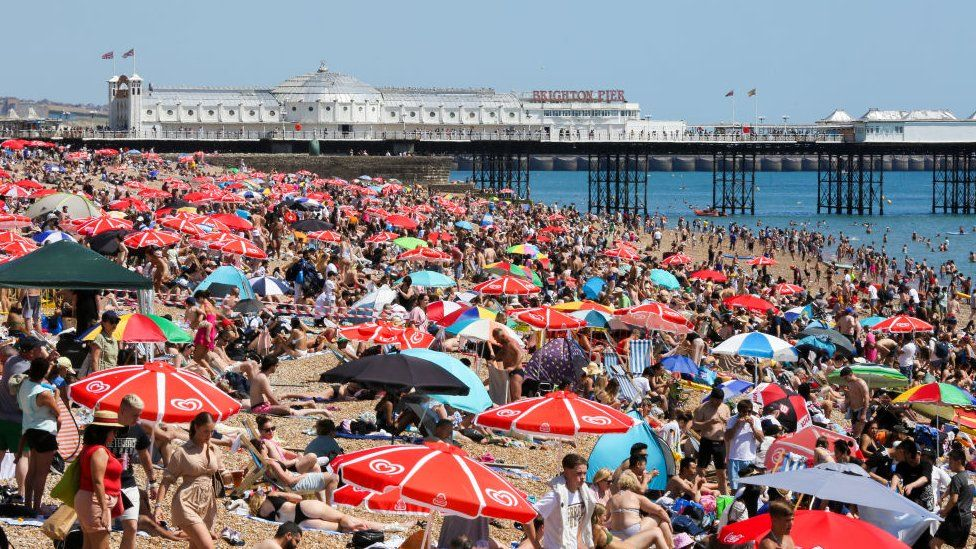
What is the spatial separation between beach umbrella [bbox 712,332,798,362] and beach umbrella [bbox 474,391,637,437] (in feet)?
19.4

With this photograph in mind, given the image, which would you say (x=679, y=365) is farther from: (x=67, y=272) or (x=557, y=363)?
(x=67, y=272)

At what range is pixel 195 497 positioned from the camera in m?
7.86

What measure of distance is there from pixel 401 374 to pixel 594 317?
628cm

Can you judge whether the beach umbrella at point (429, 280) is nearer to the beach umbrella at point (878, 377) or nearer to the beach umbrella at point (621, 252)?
the beach umbrella at point (878, 377)

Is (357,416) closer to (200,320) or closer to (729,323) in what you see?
(200,320)

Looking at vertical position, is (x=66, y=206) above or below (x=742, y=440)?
above

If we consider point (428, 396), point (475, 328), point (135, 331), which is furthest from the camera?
point (475, 328)

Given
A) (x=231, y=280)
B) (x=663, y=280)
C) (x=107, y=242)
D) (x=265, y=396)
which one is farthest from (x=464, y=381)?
(x=663, y=280)

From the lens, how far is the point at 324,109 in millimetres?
83938

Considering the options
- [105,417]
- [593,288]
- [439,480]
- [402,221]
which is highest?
[402,221]

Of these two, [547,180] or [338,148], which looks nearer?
[338,148]

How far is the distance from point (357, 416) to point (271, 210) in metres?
20.6

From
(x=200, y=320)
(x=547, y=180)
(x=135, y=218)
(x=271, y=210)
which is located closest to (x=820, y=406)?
(x=200, y=320)

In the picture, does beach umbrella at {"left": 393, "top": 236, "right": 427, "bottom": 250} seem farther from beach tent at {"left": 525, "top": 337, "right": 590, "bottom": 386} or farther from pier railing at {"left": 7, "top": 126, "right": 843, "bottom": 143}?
pier railing at {"left": 7, "top": 126, "right": 843, "bottom": 143}
